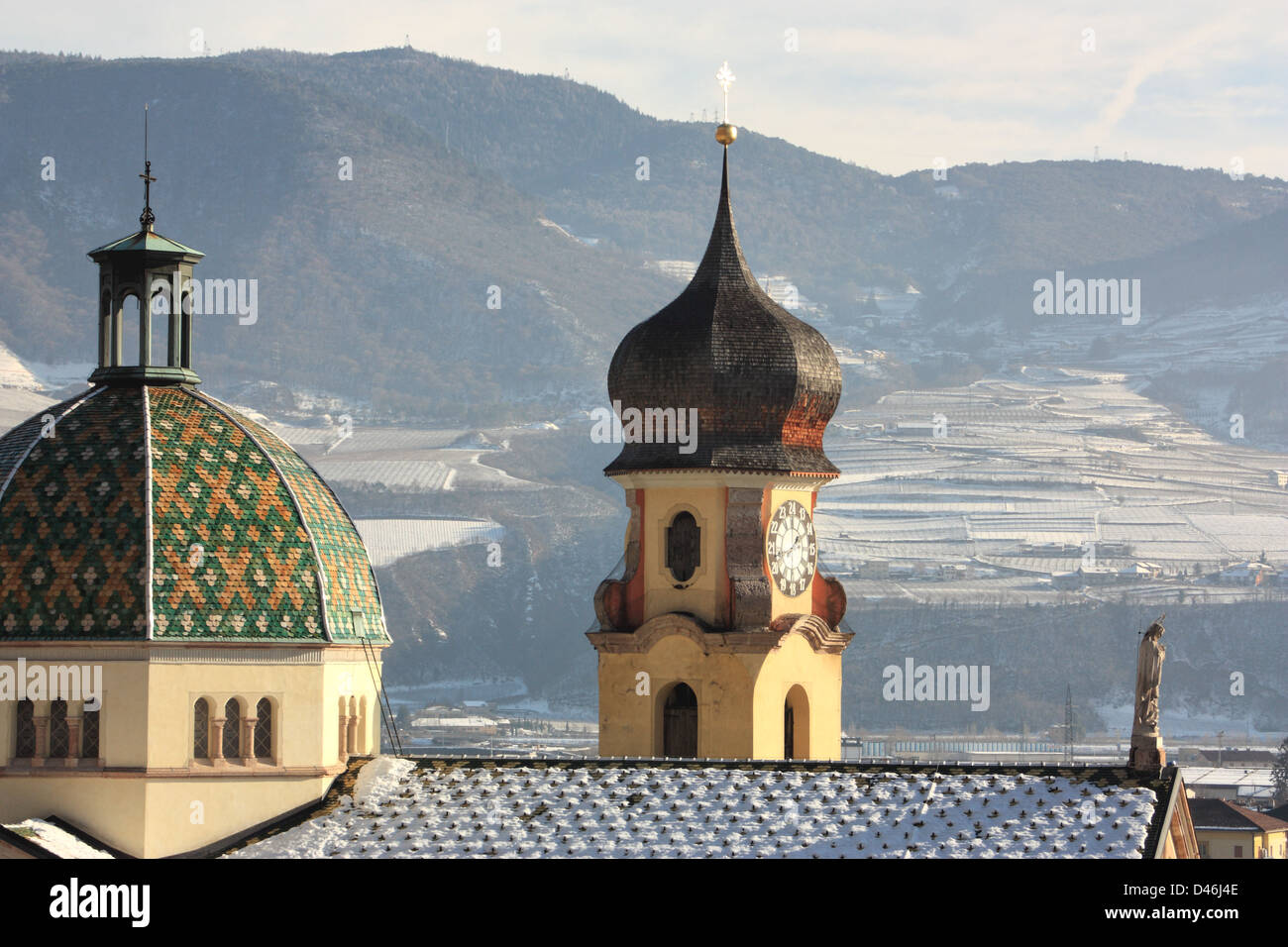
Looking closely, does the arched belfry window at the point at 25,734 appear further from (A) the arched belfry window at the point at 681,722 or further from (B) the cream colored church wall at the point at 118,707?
(A) the arched belfry window at the point at 681,722

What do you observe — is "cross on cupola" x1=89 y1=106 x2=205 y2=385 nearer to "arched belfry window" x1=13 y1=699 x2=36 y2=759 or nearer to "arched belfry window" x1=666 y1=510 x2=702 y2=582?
"arched belfry window" x1=13 y1=699 x2=36 y2=759

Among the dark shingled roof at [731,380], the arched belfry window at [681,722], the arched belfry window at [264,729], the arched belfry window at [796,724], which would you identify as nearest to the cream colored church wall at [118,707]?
the arched belfry window at [264,729]

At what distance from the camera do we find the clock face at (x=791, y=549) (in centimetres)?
4961

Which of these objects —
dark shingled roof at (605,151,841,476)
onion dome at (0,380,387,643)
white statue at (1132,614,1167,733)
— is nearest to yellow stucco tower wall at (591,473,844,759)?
dark shingled roof at (605,151,841,476)

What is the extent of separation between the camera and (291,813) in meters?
44.6

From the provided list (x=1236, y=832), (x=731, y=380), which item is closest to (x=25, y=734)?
(x=731, y=380)

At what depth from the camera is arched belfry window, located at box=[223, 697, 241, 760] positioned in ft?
147

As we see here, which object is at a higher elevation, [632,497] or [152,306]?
[152,306]

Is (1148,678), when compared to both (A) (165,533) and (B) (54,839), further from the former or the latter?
(B) (54,839)

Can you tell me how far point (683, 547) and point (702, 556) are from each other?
509 millimetres

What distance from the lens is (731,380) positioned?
5003 cm
